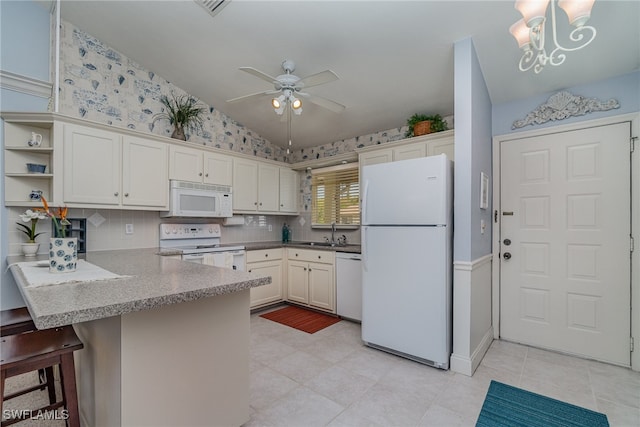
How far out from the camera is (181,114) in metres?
3.57

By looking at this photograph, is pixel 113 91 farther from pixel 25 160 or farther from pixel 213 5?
pixel 213 5

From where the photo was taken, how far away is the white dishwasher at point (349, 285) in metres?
3.48

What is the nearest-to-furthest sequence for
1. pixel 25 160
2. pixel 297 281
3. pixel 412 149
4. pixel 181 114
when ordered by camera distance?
pixel 25 160
pixel 412 149
pixel 181 114
pixel 297 281

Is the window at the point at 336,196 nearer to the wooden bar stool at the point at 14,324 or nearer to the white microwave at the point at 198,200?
the white microwave at the point at 198,200

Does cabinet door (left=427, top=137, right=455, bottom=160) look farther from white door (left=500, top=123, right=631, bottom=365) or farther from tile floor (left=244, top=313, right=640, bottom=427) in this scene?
tile floor (left=244, top=313, right=640, bottom=427)

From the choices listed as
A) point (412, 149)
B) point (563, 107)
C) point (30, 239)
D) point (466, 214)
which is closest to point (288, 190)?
point (412, 149)

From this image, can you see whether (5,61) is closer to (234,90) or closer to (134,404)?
(234,90)

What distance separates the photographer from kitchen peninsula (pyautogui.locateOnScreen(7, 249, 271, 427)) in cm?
114

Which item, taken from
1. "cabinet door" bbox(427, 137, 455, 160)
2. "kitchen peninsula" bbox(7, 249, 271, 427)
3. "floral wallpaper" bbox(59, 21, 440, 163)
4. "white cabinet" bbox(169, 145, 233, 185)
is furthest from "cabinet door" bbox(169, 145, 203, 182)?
"cabinet door" bbox(427, 137, 455, 160)

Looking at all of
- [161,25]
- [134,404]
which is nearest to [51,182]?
[161,25]

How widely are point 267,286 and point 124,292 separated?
2.85 metres

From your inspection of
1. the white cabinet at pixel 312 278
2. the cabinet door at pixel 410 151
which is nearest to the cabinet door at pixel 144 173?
the white cabinet at pixel 312 278

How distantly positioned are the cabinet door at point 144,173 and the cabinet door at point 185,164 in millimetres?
67

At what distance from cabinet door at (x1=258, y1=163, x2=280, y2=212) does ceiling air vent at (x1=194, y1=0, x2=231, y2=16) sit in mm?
2060
